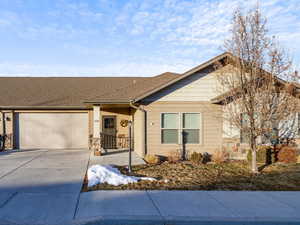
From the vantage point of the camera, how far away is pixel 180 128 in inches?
454

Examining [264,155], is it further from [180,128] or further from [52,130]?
[52,130]

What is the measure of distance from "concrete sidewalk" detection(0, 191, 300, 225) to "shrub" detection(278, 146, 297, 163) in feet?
15.8

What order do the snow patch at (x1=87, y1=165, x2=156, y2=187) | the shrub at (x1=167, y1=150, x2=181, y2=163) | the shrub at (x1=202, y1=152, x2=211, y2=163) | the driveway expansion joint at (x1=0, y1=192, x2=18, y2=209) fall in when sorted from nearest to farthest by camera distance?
the driveway expansion joint at (x1=0, y1=192, x2=18, y2=209) → the snow patch at (x1=87, y1=165, x2=156, y2=187) → the shrub at (x1=167, y1=150, x2=181, y2=163) → the shrub at (x1=202, y1=152, x2=211, y2=163)

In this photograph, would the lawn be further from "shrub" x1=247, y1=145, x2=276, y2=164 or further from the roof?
the roof

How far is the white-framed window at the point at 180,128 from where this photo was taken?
11544mm

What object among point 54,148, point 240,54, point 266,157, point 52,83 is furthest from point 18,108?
point 266,157

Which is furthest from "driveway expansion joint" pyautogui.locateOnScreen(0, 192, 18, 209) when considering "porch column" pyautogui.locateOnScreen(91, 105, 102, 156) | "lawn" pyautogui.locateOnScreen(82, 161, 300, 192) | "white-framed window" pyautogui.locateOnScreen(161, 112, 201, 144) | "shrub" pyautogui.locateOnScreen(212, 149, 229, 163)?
"shrub" pyautogui.locateOnScreen(212, 149, 229, 163)

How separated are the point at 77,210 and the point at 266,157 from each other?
863 centimetres

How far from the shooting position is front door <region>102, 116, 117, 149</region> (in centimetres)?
1527

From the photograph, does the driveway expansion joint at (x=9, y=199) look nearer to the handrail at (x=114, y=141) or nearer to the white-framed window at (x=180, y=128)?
the white-framed window at (x=180, y=128)

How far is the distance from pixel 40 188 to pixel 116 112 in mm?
9001

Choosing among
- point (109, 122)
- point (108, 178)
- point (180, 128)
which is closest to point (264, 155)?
point (180, 128)

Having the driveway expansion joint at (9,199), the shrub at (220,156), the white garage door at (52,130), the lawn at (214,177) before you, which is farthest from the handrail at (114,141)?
the driveway expansion joint at (9,199)

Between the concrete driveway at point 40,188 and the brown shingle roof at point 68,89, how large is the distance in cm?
Answer: 382
